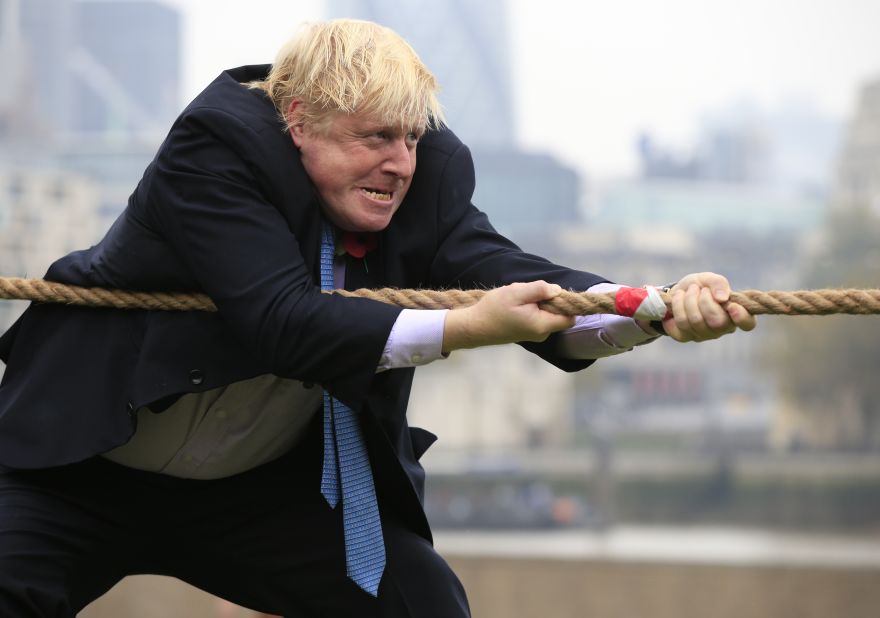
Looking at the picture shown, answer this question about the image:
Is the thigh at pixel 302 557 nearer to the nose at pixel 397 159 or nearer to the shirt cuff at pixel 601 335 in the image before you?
the shirt cuff at pixel 601 335

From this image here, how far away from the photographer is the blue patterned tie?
6.85ft

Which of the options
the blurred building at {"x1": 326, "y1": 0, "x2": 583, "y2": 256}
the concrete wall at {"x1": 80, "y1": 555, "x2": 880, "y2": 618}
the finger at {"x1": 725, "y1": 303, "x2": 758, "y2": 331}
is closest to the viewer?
the finger at {"x1": 725, "y1": 303, "x2": 758, "y2": 331}

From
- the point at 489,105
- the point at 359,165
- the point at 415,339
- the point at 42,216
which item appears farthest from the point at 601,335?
the point at 489,105

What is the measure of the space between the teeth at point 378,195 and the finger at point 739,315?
539mm

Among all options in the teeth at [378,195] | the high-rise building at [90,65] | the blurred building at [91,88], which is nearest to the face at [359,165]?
the teeth at [378,195]

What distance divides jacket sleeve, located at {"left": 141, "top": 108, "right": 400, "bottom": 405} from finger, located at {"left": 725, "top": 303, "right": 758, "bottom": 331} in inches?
18.6

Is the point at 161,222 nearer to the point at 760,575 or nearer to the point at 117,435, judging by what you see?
the point at 117,435

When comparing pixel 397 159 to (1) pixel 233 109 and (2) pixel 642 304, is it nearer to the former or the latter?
(1) pixel 233 109

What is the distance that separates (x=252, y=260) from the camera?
6.22 feet

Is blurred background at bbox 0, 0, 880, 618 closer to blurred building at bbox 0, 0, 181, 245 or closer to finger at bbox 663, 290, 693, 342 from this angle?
blurred building at bbox 0, 0, 181, 245

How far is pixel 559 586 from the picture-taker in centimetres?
683

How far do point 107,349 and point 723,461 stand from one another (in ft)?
151

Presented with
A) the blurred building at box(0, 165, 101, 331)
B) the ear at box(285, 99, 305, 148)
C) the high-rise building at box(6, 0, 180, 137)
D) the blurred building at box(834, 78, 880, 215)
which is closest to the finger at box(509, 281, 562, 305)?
the ear at box(285, 99, 305, 148)

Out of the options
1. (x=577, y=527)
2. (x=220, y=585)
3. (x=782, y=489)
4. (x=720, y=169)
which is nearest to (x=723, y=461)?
(x=782, y=489)
